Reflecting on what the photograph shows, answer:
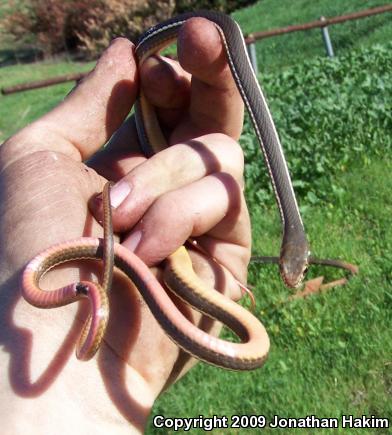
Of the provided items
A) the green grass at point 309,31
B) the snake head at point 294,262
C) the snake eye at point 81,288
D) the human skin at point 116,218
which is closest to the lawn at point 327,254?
the snake head at point 294,262

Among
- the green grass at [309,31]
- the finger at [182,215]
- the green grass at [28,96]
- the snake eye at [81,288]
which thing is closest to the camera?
the snake eye at [81,288]

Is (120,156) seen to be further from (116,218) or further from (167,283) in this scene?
(167,283)

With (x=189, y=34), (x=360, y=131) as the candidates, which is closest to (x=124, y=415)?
(x=189, y=34)

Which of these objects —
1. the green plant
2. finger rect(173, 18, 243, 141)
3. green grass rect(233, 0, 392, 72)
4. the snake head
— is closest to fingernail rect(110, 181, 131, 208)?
finger rect(173, 18, 243, 141)

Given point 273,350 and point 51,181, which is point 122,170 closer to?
point 51,181

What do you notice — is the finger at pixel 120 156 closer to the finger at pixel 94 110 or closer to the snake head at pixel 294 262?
the finger at pixel 94 110

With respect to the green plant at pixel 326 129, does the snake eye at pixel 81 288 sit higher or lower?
higher

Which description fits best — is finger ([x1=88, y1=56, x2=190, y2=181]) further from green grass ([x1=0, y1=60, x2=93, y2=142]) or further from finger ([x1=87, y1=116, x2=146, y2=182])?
green grass ([x1=0, y1=60, x2=93, y2=142])
